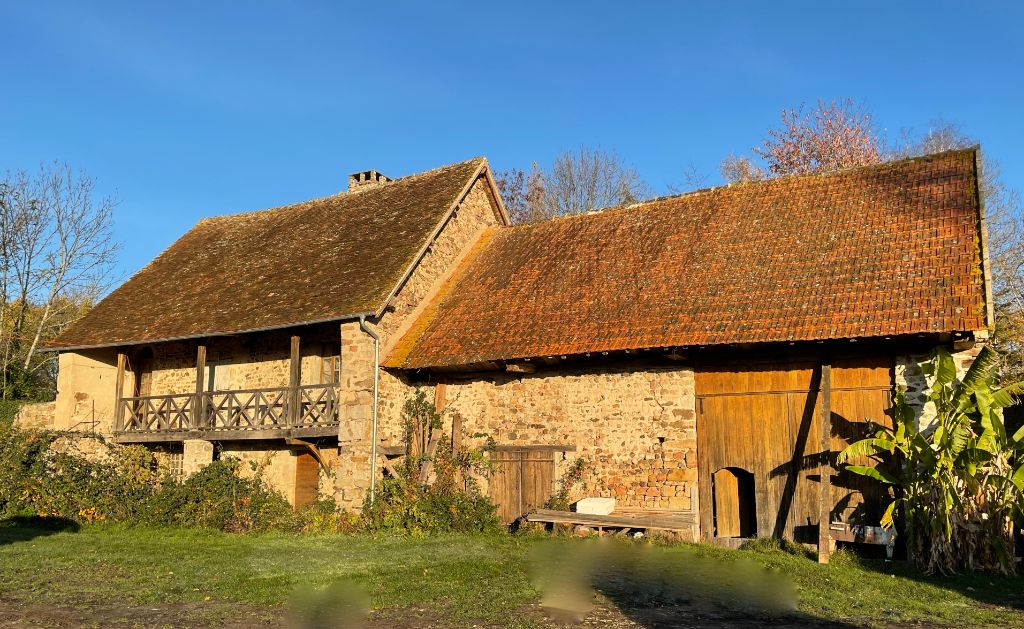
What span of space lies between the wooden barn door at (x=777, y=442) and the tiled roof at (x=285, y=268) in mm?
6192

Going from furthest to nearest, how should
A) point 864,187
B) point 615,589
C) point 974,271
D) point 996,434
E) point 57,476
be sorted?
point 57,476
point 864,187
point 974,271
point 996,434
point 615,589

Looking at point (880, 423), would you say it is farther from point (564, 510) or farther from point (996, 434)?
point (564, 510)

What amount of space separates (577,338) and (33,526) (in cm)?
1089

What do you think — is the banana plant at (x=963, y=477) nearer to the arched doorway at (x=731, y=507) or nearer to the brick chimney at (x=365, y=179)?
the arched doorway at (x=731, y=507)

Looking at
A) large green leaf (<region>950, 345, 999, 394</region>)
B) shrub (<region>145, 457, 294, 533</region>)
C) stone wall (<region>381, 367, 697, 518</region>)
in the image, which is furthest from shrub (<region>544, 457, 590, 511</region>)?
large green leaf (<region>950, 345, 999, 394</region>)

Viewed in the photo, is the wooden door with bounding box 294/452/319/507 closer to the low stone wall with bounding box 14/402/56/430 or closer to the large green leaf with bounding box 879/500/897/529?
the low stone wall with bounding box 14/402/56/430

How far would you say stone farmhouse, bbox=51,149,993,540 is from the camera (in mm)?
12438

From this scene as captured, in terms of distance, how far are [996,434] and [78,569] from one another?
11637 mm

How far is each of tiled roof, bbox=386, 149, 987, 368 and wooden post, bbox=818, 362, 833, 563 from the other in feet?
2.86

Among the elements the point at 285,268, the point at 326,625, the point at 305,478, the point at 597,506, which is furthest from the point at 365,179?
the point at 326,625

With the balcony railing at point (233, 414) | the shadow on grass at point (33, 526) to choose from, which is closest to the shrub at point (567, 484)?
the balcony railing at point (233, 414)

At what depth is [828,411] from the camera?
12211 mm

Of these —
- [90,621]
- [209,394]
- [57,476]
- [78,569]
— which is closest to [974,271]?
[90,621]

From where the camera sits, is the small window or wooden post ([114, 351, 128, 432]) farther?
wooden post ([114, 351, 128, 432])
